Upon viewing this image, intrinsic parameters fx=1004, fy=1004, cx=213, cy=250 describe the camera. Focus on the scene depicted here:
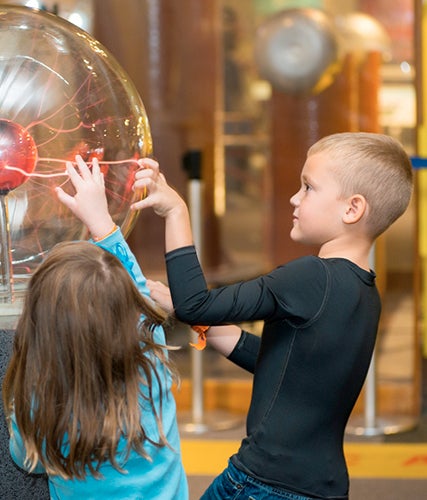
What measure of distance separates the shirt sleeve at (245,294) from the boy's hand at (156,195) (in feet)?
0.26

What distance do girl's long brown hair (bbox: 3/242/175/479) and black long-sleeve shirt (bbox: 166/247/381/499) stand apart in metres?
0.11

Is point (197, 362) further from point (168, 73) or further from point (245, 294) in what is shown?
point (245, 294)

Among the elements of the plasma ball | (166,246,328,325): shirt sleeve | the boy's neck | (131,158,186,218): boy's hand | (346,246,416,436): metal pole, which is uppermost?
the plasma ball

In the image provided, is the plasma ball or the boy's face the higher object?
the plasma ball

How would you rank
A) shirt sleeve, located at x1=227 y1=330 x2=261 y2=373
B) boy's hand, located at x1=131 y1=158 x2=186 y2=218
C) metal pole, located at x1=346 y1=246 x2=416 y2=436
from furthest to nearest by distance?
metal pole, located at x1=346 y1=246 x2=416 y2=436
shirt sleeve, located at x1=227 y1=330 x2=261 y2=373
boy's hand, located at x1=131 y1=158 x2=186 y2=218

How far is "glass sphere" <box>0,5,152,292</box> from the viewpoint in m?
1.62

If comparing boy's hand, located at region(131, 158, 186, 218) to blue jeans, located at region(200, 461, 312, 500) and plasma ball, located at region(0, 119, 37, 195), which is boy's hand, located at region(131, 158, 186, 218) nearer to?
plasma ball, located at region(0, 119, 37, 195)

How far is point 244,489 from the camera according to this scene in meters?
1.62

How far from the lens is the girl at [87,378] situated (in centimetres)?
148

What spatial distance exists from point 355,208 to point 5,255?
23.1 inches

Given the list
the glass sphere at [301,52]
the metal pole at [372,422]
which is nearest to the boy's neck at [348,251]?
the metal pole at [372,422]

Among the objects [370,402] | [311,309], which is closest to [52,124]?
[311,309]

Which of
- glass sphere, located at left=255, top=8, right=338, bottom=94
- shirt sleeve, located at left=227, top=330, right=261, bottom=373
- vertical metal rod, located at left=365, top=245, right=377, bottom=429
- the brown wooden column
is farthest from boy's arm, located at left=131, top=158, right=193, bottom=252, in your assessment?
the brown wooden column

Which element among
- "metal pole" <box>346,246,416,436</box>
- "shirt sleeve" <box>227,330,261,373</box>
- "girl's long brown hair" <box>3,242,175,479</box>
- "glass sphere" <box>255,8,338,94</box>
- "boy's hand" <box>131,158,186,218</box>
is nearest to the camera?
"girl's long brown hair" <box>3,242,175,479</box>
